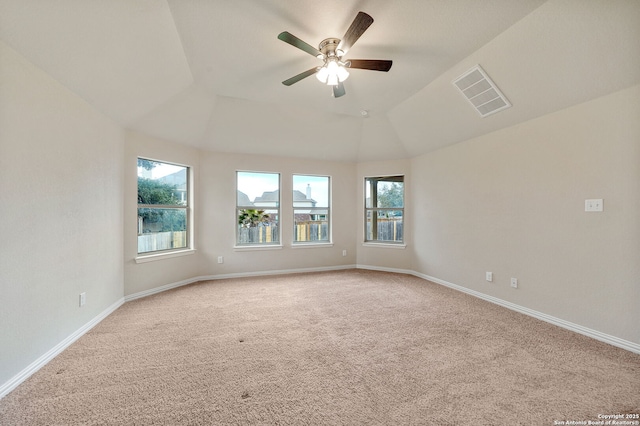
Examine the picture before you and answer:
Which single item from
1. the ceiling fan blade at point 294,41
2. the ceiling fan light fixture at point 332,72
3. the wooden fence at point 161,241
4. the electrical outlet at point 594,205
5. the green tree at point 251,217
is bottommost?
the wooden fence at point 161,241

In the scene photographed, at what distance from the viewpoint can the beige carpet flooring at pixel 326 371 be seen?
4.94 ft

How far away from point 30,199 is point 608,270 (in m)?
4.96

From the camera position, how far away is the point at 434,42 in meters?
2.35

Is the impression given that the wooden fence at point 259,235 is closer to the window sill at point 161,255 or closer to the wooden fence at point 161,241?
the window sill at point 161,255

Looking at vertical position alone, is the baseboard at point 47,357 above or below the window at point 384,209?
below

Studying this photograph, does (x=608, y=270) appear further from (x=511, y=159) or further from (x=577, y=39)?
(x=577, y=39)

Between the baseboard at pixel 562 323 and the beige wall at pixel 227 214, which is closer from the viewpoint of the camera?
the beige wall at pixel 227 214

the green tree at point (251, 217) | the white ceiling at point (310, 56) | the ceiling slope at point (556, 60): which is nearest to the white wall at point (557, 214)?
the ceiling slope at point (556, 60)

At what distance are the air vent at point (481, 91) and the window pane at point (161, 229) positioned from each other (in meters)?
4.39

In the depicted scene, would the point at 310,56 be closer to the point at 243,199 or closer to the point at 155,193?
the point at 243,199

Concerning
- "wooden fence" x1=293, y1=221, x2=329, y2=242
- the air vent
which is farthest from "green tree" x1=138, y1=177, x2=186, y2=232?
the air vent

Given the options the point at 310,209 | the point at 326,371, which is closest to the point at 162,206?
the point at 310,209

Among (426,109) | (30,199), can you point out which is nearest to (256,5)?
(30,199)

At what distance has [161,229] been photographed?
388 cm
